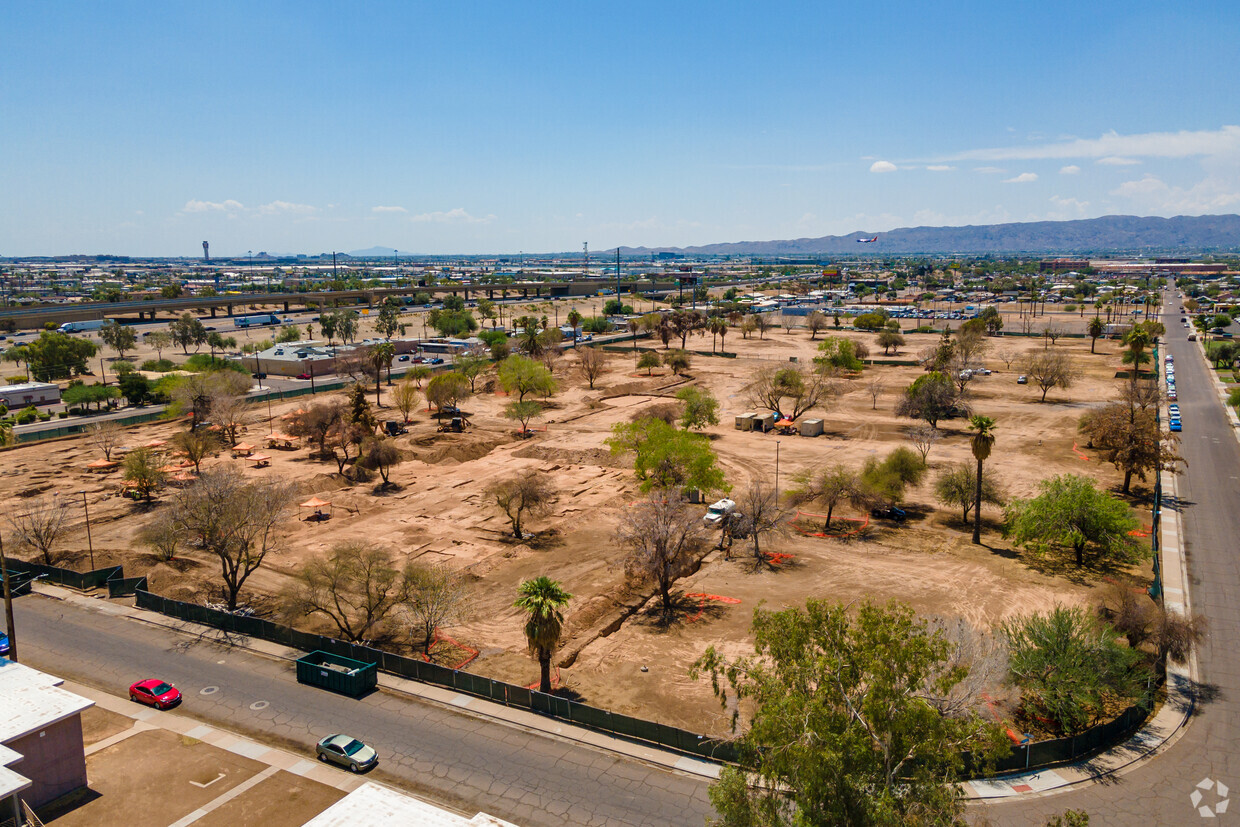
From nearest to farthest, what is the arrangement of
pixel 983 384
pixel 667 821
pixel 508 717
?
pixel 667 821 → pixel 508 717 → pixel 983 384

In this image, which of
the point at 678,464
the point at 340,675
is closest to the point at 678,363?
the point at 678,464

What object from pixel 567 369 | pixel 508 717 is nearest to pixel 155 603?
pixel 508 717

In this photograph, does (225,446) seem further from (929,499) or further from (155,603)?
(929,499)

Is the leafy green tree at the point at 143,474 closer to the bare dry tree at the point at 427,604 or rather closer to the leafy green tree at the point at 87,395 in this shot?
the bare dry tree at the point at 427,604

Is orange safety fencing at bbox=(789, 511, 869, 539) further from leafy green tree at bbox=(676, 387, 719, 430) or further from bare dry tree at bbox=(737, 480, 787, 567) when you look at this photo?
leafy green tree at bbox=(676, 387, 719, 430)

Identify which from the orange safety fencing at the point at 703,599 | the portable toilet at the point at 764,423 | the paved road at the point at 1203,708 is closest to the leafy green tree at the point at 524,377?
the portable toilet at the point at 764,423

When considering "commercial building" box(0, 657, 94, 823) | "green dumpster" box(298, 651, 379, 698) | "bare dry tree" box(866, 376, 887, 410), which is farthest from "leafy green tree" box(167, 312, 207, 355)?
"commercial building" box(0, 657, 94, 823)

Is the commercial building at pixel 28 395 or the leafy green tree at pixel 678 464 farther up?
the commercial building at pixel 28 395
